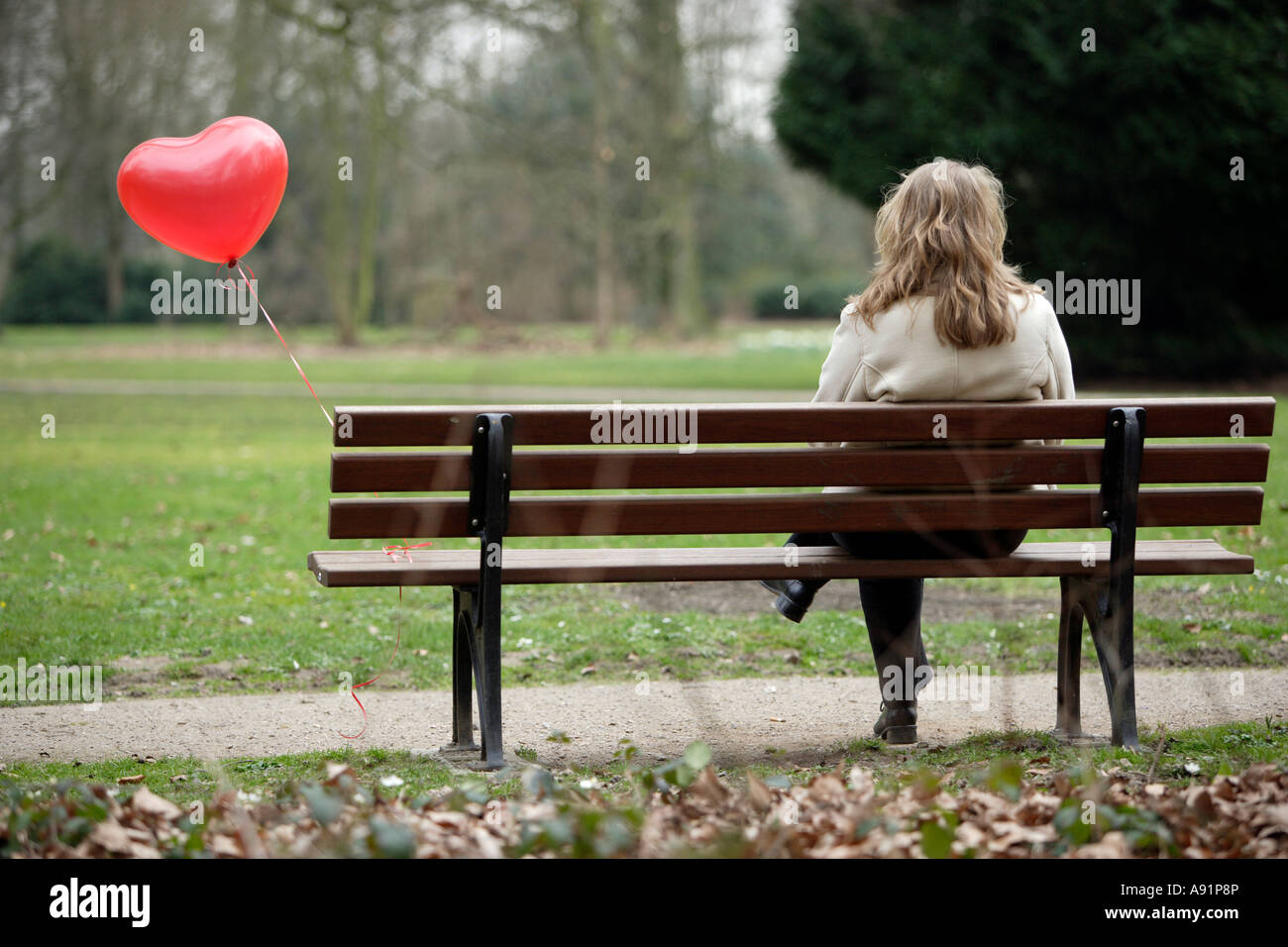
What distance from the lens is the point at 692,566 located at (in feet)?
13.0

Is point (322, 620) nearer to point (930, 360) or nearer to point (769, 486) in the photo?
A: point (769, 486)

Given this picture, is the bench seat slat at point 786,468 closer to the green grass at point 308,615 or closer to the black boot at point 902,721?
the black boot at point 902,721

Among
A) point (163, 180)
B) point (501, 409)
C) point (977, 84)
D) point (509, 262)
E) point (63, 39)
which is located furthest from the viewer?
point (509, 262)

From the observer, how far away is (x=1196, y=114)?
14266 millimetres

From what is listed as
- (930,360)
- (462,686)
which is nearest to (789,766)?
(462,686)

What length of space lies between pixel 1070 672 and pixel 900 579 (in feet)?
2.00

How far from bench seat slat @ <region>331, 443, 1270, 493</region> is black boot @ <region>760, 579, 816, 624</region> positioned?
15.0 inches

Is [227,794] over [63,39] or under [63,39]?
under

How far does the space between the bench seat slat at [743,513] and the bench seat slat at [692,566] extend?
4.0 inches

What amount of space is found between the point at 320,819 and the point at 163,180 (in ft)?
7.90
